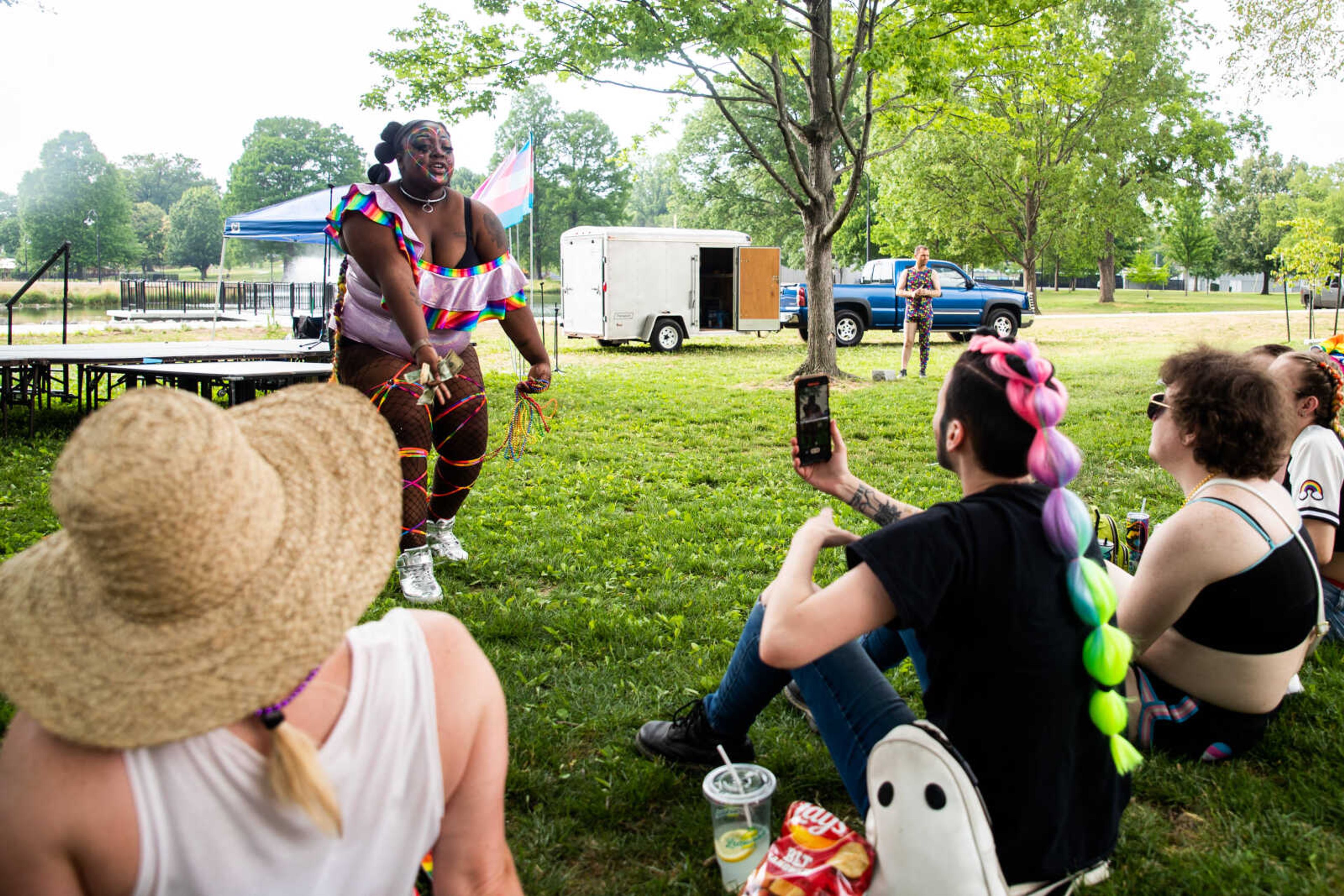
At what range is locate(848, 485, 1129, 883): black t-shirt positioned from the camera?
1.73 m

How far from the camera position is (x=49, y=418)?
30.9 ft

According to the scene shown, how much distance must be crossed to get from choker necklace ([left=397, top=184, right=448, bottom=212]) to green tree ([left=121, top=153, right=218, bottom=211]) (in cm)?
10209

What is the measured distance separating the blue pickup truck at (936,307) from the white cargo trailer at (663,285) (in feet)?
3.46

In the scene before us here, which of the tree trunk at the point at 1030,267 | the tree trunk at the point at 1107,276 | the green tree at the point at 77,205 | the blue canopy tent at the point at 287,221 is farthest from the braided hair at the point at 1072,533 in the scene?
the green tree at the point at 77,205

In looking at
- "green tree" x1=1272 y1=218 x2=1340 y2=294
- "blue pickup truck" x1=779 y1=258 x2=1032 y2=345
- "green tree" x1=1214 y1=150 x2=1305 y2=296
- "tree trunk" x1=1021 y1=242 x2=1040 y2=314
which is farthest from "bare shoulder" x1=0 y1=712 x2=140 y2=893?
"green tree" x1=1214 y1=150 x2=1305 y2=296

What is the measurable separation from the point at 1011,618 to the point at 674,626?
7.90 feet

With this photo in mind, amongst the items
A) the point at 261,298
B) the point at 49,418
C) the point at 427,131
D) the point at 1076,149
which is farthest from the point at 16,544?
the point at 1076,149

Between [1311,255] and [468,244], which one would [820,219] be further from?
[1311,255]

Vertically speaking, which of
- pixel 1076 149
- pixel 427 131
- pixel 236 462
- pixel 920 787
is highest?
pixel 1076 149

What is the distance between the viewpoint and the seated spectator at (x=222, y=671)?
924mm

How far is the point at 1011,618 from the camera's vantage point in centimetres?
177

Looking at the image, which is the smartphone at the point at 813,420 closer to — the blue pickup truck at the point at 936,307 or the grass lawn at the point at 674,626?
the grass lawn at the point at 674,626

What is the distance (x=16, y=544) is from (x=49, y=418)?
5014mm

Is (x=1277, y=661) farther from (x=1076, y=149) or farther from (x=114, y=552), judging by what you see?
(x=1076, y=149)
